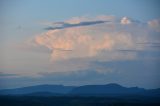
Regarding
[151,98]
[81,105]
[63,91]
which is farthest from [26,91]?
[151,98]

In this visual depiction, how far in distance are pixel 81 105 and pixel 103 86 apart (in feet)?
2.43

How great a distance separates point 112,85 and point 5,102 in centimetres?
241

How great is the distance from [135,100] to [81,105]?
1258 mm

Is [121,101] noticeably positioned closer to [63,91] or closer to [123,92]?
[123,92]

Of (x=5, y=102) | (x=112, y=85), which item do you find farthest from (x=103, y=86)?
(x=5, y=102)

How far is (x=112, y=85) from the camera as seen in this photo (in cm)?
641

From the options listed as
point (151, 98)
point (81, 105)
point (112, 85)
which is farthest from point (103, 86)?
point (151, 98)

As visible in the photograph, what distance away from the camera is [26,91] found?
666 cm

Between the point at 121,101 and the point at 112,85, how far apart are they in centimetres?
59

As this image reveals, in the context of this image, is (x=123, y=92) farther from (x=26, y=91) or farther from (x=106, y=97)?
(x=26, y=91)

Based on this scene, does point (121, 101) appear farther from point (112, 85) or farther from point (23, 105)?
point (23, 105)

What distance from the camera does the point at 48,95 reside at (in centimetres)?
671

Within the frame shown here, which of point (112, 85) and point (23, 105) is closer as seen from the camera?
point (112, 85)

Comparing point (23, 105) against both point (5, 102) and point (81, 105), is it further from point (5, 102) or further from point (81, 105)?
point (81, 105)
